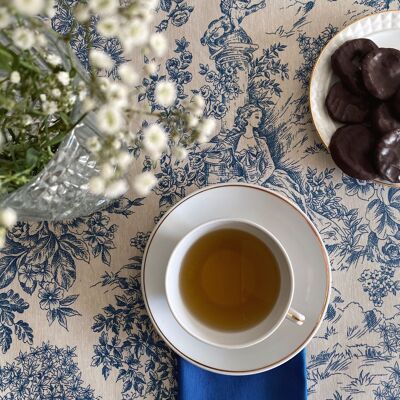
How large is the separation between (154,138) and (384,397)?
0.69 metres

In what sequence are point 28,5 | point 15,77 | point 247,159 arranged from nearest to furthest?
point 28,5
point 15,77
point 247,159

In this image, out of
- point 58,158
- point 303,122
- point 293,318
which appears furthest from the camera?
point 303,122

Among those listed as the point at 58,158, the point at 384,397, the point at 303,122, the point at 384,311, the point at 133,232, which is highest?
the point at 58,158

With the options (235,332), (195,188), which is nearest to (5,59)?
(195,188)

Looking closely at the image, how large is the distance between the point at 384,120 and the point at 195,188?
331 mm

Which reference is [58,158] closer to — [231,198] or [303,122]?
[231,198]

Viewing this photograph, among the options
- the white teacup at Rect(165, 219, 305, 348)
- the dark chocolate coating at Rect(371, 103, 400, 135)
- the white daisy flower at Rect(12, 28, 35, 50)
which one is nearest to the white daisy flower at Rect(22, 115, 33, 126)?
the white daisy flower at Rect(12, 28, 35, 50)

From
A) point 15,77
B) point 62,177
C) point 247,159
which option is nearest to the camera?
point 15,77

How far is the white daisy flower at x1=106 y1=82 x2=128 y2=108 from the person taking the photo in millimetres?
512

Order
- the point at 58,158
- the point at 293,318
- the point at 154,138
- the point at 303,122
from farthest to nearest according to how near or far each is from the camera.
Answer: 1. the point at 303,122
2. the point at 293,318
3. the point at 58,158
4. the point at 154,138

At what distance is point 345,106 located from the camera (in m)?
0.94

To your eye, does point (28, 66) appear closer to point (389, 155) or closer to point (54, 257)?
point (54, 257)

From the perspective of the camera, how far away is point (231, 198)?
36.9 inches

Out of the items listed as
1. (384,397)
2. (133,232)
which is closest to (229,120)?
(133,232)
